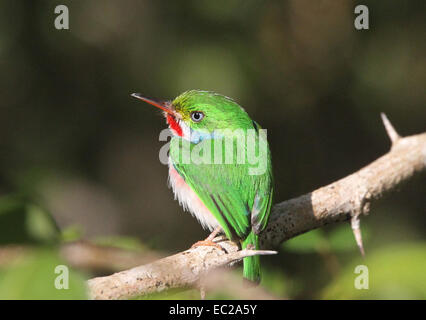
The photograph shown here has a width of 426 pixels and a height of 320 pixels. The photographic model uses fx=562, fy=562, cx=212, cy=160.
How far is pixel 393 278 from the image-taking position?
1.09 meters

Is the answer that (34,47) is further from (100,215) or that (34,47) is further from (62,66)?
(100,215)

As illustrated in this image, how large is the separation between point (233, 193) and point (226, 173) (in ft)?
0.38

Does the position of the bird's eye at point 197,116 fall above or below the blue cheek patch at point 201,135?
above

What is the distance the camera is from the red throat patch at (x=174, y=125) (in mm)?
3346

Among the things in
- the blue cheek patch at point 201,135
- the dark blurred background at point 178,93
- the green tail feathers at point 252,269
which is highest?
the dark blurred background at point 178,93

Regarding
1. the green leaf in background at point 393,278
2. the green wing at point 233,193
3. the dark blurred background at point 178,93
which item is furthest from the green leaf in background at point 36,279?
the dark blurred background at point 178,93

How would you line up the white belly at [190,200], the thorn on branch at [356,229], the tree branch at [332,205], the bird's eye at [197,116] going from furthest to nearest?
the bird's eye at [197,116] < the white belly at [190,200] < the thorn on branch at [356,229] < the tree branch at [332,205]

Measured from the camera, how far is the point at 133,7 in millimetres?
4934

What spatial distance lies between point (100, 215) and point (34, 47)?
5.66 feet

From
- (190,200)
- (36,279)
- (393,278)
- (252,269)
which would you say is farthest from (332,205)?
(36,279)

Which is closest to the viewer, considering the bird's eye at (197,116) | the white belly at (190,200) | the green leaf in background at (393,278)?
the green leaf in background at (393,278)

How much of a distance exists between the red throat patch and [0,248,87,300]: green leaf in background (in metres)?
2.47

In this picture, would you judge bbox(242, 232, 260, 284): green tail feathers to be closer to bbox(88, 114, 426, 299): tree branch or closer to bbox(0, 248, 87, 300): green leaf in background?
bbox(88, 114, 426, 299): tree branch

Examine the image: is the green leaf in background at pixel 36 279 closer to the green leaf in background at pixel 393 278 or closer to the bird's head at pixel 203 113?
the green leaf in background at pixel 393 278
